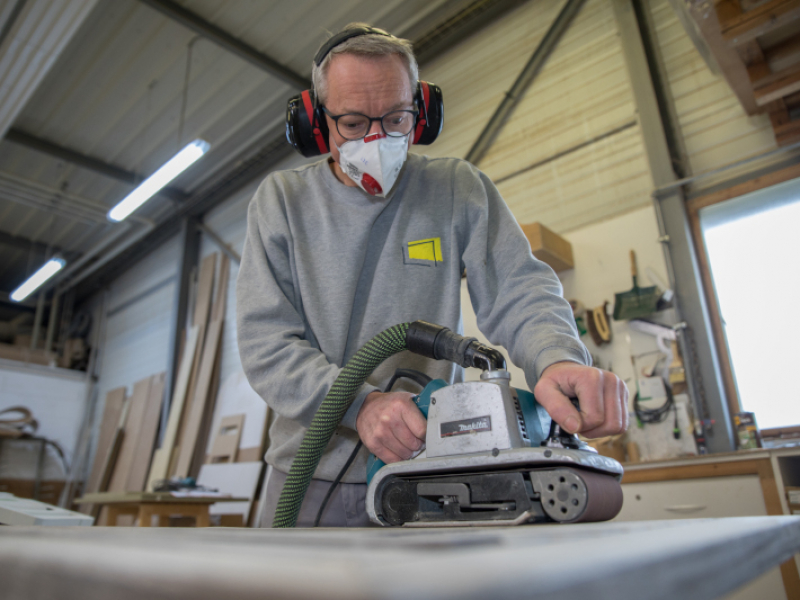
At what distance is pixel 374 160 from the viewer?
1.21 meters

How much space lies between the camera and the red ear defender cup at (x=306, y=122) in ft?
4.34

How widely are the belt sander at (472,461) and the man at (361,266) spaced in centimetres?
9

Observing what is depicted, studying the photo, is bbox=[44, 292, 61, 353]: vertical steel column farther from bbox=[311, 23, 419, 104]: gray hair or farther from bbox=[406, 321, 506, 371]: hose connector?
bbox=[406, 321, 506, 371]: hose connector

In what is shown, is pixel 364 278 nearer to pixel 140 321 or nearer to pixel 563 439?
pixel 563 439

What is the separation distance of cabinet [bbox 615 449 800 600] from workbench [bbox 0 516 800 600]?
72.9 inches

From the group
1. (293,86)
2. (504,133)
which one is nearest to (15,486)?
(293,86)

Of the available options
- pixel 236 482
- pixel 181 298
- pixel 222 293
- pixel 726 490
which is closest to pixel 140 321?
pixel 181 298

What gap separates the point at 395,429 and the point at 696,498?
1745 mm

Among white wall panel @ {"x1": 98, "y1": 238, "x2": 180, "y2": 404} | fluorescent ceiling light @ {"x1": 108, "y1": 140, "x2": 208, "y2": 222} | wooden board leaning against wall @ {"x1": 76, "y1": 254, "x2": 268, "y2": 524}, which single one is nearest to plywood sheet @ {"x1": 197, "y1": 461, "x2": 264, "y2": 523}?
wooden board leaning against wall @ {"x1": 76, "y1": 254, "x2": 268, "y2": 524}

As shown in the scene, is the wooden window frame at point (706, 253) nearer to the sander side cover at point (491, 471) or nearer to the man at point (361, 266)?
the man at point (361, 266)

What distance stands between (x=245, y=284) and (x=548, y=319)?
620 mm

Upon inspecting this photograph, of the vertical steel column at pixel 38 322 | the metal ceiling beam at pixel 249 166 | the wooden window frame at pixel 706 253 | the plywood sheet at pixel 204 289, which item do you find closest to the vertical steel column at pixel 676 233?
the wooden window frame at pixel 706 253

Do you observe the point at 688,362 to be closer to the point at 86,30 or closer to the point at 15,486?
the point at 86,30

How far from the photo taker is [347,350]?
115cm
